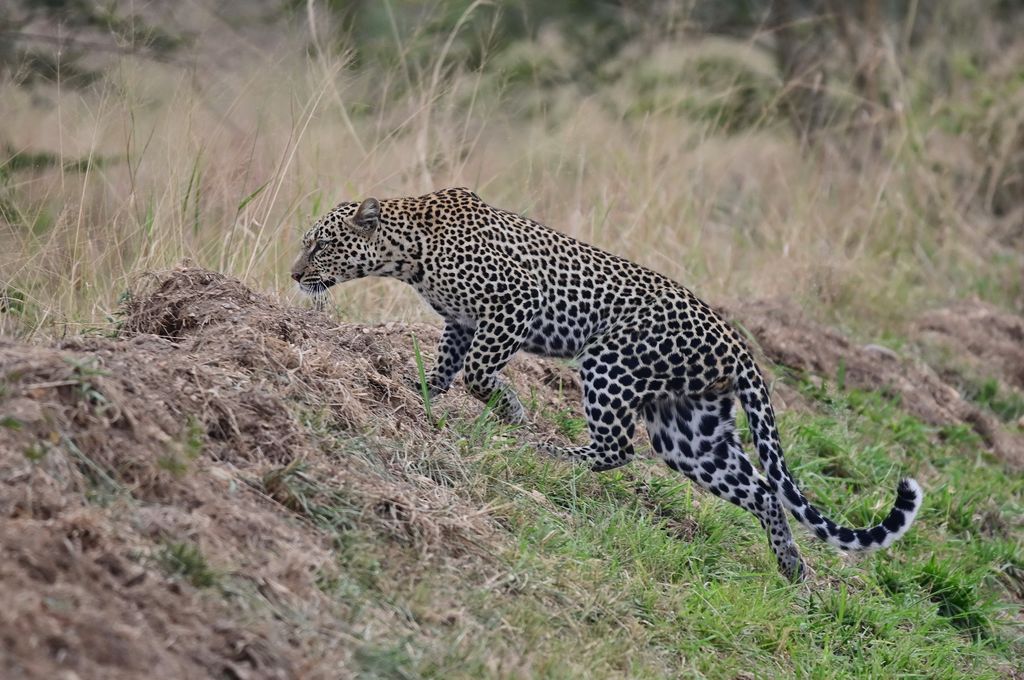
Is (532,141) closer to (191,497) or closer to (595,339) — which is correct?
(595,339)

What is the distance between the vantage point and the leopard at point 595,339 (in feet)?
20.3

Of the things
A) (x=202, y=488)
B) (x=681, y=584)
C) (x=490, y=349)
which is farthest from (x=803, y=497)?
(x=202, y=488)

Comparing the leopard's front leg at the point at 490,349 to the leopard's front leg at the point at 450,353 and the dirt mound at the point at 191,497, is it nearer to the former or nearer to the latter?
the leopard's front leg at the point at 450,353

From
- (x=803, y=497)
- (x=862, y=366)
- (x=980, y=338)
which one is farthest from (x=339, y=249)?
(x=980, y=338)

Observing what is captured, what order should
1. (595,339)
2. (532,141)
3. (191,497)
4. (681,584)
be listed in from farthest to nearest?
(532,141)
(595,339)
(681,584)
(191,497)

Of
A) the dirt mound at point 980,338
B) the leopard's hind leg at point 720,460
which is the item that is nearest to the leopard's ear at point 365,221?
the leopard's hind leg at point 720,460

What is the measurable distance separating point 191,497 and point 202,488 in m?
0.07

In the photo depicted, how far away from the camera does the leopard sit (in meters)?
6.18

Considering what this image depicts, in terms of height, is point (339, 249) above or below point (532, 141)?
above

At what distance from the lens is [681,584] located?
18.4ft

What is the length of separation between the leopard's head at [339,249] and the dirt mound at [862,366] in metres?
3.63

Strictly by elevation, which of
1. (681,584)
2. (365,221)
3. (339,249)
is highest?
(365,221)

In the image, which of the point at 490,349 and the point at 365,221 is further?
the point at 365,221

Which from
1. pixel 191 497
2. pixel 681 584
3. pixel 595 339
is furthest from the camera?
pixel 595 339
